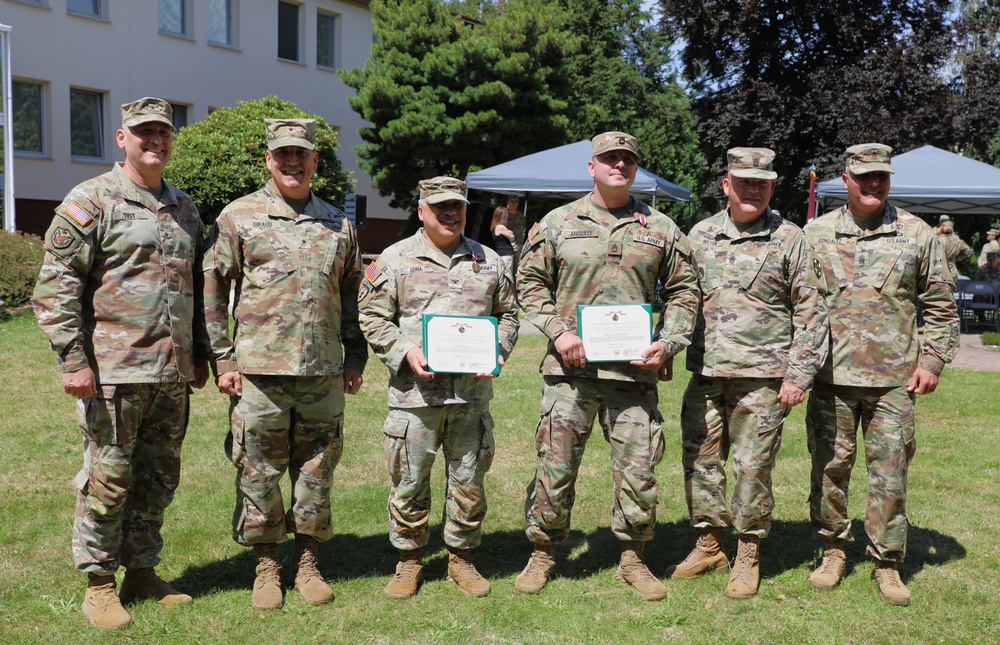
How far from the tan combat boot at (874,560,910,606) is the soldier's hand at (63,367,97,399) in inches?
163

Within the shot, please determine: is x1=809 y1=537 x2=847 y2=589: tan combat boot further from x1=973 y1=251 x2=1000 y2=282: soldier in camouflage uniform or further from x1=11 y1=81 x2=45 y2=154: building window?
x1=11 y1=81 x2=45 y2=154: building window

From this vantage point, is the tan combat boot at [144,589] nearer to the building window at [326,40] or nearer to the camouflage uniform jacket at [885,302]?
the camouflage uniform jacket at [885,302]

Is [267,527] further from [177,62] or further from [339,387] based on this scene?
[177,62]

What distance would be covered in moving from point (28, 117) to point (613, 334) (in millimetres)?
19554

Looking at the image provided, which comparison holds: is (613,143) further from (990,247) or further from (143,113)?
(990,247)

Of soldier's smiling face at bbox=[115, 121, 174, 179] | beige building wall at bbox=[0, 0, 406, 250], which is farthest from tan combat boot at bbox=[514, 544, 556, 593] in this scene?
beige building wall at bbox=[0, 0, 406, 250]

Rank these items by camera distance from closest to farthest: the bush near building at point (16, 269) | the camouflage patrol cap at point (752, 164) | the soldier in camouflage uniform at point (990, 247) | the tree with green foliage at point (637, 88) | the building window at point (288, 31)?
the camouflage patrol cap at point (752, 164), the bush near building at point (16, 269), the soldier in camouflage uniform at point (990, 247), the building window at point (288, 31), the tree with green foliage at point (637, 88)

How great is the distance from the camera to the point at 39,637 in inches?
160

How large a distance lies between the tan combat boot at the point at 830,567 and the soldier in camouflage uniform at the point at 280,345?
2647mm

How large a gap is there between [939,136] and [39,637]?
79.6 feet

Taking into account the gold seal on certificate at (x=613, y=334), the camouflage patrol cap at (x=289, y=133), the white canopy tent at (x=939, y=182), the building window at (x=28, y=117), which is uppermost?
the building window at (x=28, y=117)

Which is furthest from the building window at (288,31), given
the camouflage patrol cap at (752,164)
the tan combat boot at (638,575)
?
the tan combat boot at (638,575)

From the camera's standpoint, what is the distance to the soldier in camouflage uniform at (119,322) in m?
4.01

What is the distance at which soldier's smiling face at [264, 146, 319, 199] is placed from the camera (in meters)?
4.41
